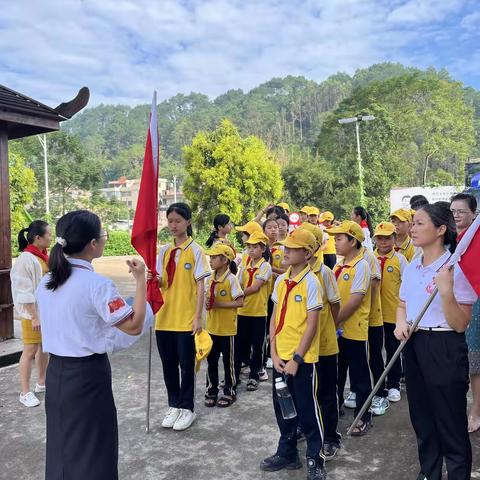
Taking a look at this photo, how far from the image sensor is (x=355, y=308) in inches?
138

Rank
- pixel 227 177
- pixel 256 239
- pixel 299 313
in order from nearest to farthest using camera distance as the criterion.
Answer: pixel 299 313 → pixel 256 239 → pixel 227 177

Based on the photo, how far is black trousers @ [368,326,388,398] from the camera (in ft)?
13.2

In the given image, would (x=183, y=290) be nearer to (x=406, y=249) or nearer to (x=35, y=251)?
(x=35, y=251)

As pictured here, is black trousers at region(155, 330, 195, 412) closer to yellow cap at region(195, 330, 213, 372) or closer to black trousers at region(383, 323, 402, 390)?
yellow cap at region(195, 330, 213, 372)

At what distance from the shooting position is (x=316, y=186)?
2583 cm

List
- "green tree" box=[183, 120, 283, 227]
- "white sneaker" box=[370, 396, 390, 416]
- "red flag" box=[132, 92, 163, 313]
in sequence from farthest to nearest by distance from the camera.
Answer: "green tree" box=[183, 120, 283, 227], "white sneaker" box=[370, 396, 390, 416], "red flag" box=[132, 92, 163, 313]

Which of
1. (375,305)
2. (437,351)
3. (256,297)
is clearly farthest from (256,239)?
(437,351)

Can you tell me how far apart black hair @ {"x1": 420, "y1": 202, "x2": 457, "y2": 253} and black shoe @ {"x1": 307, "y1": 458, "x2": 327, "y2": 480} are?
1.51 meters

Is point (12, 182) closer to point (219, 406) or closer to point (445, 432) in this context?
point (219, 406)

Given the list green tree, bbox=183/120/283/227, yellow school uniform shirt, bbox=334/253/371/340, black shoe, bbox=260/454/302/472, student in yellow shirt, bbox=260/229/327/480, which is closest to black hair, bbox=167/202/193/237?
student in yellow shirt, bbox=260/229/327/480

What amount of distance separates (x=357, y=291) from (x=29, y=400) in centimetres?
300

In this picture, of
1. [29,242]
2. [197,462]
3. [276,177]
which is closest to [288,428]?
[197,462]

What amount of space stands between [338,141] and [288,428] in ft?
105

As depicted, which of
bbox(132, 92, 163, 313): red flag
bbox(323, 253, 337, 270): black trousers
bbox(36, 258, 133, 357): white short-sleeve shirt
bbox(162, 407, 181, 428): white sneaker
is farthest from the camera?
bbox(323, 253, 337, 270): black trousers
